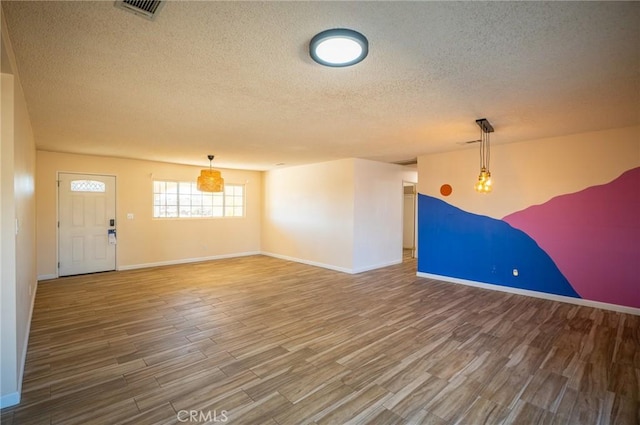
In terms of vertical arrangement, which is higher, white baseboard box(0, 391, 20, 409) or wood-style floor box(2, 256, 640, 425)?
white baseboard box(0, 391, 20, 409)

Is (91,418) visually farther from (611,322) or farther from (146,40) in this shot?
(611,322)

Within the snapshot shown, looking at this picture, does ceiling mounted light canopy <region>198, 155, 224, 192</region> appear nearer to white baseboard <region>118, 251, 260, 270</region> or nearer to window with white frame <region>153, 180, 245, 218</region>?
window with white frame <region>153, 180, 245, 218</region>

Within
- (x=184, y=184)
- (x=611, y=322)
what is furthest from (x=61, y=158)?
(x=611, y=322)

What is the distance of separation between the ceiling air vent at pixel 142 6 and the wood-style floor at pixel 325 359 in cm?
255

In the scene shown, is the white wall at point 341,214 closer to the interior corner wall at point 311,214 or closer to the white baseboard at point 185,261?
the interior corner wall at point 311,214

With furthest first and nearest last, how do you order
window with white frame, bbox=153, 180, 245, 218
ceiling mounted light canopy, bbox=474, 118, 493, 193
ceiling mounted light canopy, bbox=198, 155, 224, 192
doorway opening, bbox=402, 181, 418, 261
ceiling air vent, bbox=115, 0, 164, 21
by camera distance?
doorway opening, bbox=402, 181, 418, 261 → window with white frame, bbox=153, 180, 245, 218 → ceiling mounted light canopy, bbox=198, 155, 224, 192 → ceiling mounted light canopy, bbox=474, 118, 493, 193 → ceiling air vent, bbox=115, 0, 164, 21

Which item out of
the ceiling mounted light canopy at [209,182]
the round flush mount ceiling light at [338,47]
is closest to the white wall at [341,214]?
the ceiling mounted light canopy at [209,182]

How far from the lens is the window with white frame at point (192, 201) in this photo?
734 centimetres

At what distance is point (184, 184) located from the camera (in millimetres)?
7695

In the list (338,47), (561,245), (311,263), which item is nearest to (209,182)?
(311,263)

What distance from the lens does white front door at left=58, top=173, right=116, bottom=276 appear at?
607 centimetres

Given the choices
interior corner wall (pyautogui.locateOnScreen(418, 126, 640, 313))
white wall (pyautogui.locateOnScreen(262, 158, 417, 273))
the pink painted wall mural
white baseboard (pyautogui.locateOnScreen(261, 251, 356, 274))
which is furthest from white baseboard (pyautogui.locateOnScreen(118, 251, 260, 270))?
the pink painted wall mural
